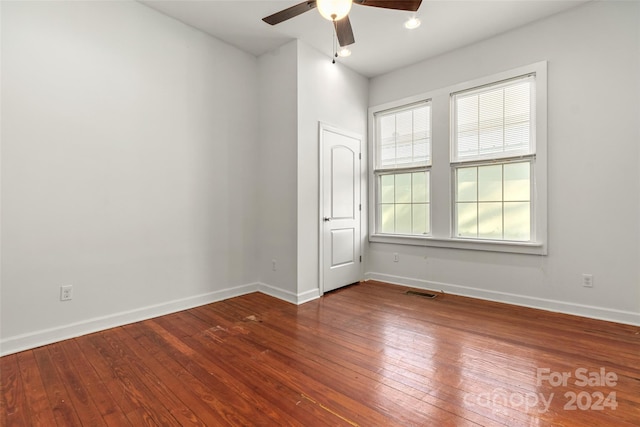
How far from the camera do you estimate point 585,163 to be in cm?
307

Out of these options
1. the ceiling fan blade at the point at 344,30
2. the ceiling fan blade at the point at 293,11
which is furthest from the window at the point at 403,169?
the ceiling fan blade at the point at 293,11

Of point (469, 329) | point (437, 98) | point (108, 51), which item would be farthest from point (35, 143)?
point (437, 98)

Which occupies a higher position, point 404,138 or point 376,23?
point 376,23

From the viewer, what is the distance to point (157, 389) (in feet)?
6.12

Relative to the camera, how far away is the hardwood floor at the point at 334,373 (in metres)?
1.65

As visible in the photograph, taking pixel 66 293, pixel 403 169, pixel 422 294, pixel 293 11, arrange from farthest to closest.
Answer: pixel 403 169 < pixel 422 294 < pixel 66 293 < pixel 293 11

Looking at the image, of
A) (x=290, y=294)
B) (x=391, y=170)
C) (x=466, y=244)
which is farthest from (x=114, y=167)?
(x=466, y=244)

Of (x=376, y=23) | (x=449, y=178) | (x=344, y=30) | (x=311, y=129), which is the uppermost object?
(x=376, y=23)

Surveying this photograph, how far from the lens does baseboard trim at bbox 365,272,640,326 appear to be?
2901 millimetres

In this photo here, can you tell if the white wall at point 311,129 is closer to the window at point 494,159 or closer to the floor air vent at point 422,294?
the floor air vent at point 422,294

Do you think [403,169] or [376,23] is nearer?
[376,23]

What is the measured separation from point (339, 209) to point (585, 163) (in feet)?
8.80

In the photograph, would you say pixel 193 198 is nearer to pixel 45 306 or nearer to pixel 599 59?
pixel 45 306

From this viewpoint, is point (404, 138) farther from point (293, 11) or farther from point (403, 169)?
point (293, 11)
